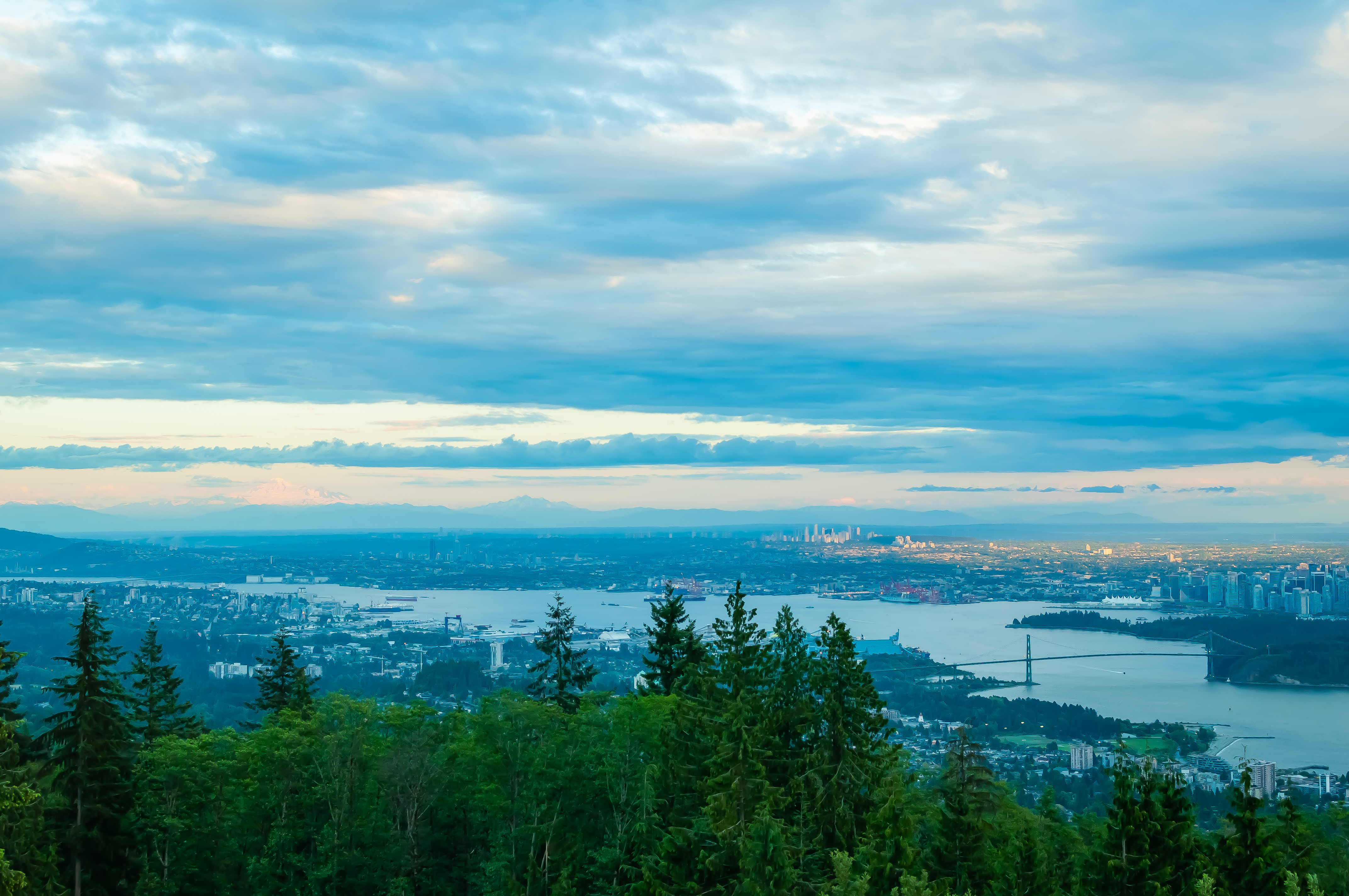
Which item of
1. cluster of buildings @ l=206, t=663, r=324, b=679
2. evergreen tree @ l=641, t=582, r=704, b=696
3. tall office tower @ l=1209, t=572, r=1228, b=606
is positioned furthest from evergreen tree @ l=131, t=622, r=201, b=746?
tall office tower @ l=1209, t=572, r=1228, b=606

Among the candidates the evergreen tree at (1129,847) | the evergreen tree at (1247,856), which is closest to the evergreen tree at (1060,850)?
the evergreen tree at (1129,847)

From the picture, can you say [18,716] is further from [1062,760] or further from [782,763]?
[1062,760]

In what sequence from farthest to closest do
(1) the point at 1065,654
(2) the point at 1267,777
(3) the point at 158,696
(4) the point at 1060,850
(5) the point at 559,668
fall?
(1) the point at 1065,654
(2) the point at 1267,777
(3) the point at 158,696
(5) the point at 559,668
(4) the point at 1060,850

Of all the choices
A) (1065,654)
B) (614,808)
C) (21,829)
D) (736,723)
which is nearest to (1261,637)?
(1065,654)

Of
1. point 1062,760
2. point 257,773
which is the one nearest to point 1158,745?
point 1062,760

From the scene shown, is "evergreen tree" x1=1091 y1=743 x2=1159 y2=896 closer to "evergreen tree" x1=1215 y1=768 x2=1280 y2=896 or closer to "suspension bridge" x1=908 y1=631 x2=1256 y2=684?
"evergreen tree" x1=1215 y1=768 x2=1280 y2=896

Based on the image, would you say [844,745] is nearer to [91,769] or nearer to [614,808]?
[614,808]

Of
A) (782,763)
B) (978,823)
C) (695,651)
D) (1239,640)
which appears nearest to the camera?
(978,823)
